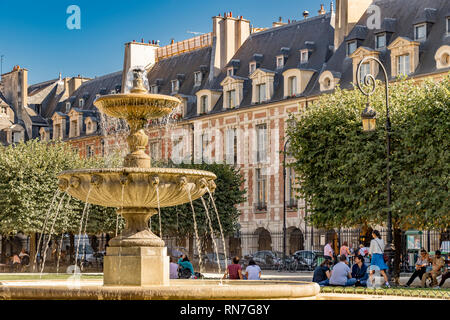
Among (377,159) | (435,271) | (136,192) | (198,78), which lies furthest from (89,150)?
(136,192)

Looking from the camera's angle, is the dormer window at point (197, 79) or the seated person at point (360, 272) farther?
the dormer window at point (197, 79)

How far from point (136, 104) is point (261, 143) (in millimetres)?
38426

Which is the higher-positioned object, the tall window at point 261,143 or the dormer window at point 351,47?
the dormer window at point 351,47

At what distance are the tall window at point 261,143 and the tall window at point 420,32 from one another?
38.6 ft

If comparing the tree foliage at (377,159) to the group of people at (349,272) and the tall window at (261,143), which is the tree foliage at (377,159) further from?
the tall window at (261,143)

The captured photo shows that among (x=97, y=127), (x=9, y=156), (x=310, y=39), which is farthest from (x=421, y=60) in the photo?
(x=97, y=127)

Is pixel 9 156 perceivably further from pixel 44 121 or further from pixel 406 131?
pixel 44 121

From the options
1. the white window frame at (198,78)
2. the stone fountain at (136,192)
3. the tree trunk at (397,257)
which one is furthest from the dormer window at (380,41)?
the stone fountain at (136,192)

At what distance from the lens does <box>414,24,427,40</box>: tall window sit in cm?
4591

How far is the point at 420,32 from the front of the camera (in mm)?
46281

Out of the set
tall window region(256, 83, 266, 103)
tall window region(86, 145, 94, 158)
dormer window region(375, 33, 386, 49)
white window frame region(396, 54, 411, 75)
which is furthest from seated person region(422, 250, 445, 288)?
tall window region(86, 145, 94, 158)

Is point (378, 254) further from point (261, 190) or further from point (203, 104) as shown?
point (203, 104)

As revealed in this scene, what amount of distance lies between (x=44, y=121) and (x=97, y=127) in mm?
9471

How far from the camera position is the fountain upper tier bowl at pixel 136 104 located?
16.5m
